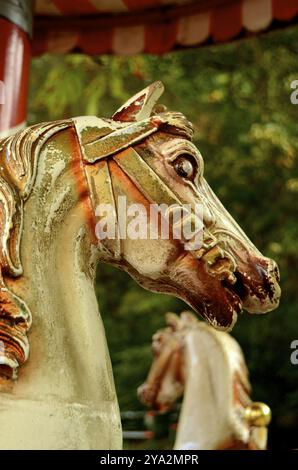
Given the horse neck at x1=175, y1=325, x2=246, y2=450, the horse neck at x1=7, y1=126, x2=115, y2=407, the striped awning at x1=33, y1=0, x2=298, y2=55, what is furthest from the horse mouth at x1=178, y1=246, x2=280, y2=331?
the horse neck at x1=175, y1=325, x2=246, y2=450

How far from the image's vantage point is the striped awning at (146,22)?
1.75 metres

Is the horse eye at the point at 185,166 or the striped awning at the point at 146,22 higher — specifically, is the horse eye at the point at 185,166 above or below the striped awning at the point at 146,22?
below

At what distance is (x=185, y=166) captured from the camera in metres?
0.78

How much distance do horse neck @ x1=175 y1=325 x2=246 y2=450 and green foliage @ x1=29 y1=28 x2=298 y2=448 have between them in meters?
1.86

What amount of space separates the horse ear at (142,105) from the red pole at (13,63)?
2.19 ft

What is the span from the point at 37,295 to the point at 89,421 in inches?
4.7

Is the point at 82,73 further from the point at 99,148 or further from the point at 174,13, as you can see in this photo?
the point at 99,148

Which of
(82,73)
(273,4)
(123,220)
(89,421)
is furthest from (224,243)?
(82,73)

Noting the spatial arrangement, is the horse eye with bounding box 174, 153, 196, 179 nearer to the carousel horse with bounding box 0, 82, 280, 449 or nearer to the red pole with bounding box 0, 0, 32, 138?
the carousel horse with bounding box 0, 82, 280, 449

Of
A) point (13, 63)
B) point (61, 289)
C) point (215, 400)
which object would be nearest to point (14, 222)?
point (61, 289)

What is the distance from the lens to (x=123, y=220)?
744mm

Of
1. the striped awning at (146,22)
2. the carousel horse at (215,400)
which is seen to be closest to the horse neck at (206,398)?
the carousel horse at (215,400)

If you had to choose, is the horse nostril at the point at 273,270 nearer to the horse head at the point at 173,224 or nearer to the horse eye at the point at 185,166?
the horse head at the point at 173,224

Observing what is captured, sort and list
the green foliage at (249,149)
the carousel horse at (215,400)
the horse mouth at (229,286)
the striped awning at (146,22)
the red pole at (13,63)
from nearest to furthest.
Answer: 1. the horse mouth at (229,286)
2. the red pole at (13,63)
3. the striped awning at (146,22)
4. the carousel horse at (215,400)
5. the green foliage at (249,149)
